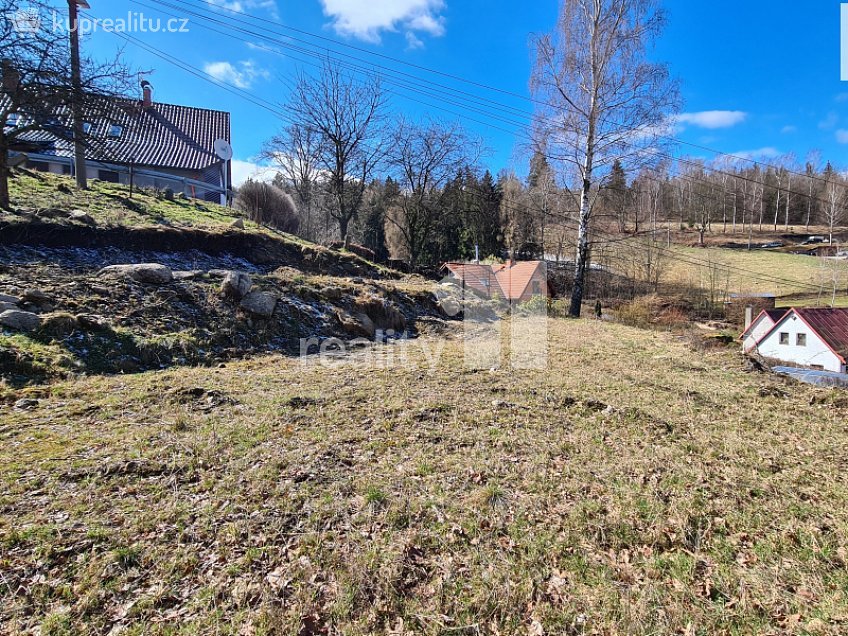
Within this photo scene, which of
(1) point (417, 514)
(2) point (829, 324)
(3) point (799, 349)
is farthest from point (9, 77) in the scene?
(2) point (829, 324)

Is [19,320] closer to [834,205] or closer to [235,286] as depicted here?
[235,286]

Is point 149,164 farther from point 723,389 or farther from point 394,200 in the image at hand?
point 723,389

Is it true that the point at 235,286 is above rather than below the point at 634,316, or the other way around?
above

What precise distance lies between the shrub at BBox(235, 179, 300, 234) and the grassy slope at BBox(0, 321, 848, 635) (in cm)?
1369

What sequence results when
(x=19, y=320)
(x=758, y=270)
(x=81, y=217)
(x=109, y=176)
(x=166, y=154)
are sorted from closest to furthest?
(x=19, y=320)
(x=81, y=217)
(x=109, y=176)
(x=166, y=154)
(x=758, y=270)

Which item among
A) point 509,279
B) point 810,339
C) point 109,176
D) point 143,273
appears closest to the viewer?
point 143,273

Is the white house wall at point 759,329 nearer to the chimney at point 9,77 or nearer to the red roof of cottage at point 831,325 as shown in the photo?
the red roof of cottage at point 831,325

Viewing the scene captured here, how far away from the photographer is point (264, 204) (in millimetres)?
17250

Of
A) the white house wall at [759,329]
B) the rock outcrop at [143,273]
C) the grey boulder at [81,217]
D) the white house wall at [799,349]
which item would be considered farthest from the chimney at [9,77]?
the white house wall at [759,329]

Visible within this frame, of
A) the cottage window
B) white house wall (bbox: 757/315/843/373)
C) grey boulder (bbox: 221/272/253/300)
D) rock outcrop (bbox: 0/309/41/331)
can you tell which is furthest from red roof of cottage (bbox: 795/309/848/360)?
the cottage window

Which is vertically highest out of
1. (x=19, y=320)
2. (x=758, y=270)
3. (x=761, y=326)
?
(x=758, y=270)

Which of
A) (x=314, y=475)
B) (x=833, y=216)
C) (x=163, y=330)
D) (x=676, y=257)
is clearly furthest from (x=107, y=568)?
(x=833, y=216)

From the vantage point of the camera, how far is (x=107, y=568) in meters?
2.14

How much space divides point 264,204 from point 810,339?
Result: 24.2 m
